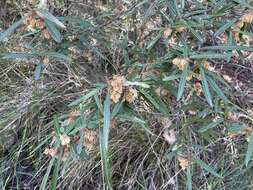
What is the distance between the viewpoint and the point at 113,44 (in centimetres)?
160

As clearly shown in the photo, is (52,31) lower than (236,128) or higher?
higher

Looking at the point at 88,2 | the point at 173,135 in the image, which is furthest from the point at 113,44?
the point at 173,135

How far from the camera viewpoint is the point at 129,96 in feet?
3.46

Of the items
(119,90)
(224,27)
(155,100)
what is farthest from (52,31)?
(224,27)

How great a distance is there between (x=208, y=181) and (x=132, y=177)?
10.8 inches

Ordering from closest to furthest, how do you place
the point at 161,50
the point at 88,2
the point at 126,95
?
the point at 126,95 < the point at 161,50 < the point at 88,2

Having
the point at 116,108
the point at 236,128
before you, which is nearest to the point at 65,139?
the point at 116,108

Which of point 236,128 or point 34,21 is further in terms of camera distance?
point 236,128

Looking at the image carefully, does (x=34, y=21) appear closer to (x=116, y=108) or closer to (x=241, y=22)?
(x=116, y=108)

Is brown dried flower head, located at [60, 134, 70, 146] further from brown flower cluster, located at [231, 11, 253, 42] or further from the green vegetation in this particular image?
brown flower cluster, located at [231, 11, 253, 42]

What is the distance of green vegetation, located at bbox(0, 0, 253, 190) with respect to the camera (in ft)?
3.75

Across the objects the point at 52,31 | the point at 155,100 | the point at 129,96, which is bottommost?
the point at 155,100

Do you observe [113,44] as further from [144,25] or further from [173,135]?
[173,135]

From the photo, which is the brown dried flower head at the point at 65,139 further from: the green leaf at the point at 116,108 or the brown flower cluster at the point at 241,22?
the brown flower cluster at the point at 241,22
